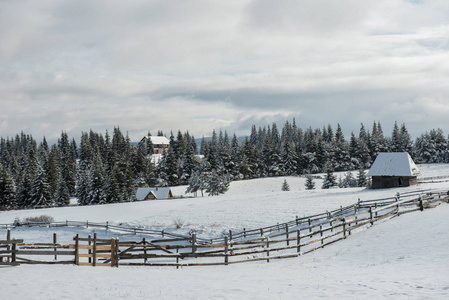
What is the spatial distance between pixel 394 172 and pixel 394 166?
1494 mm

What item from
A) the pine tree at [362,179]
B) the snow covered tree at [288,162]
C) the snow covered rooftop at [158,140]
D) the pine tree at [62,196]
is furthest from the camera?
the snow covered rooftop at [158,140]

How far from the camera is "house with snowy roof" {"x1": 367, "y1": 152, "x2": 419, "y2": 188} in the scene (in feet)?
198

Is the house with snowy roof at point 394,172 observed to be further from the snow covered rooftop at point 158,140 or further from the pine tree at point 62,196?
the snow covered rooftop at point 158,140

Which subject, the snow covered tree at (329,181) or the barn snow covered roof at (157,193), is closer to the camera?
the snow covered tree at (329,181)

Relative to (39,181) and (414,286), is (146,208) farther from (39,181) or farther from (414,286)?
(414,286)

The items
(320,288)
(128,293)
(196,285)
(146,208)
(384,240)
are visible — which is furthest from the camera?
(146,208)

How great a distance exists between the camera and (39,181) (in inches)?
3233

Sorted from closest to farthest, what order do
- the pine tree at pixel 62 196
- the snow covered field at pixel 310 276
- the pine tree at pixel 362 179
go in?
the snow covered field at pixel 310 276 < the pine tree at pixel 362 179 < the pine tree at pixel 62 196

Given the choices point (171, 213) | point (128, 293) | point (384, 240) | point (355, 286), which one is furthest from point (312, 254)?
point (171, 213)

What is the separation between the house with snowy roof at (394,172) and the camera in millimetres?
60250

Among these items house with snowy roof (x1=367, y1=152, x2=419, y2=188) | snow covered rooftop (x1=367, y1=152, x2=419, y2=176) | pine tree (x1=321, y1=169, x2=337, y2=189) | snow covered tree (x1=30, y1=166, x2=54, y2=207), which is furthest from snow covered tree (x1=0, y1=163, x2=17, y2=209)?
house with snowy roof (x1=367, y1=152, x2=419, y2=188)

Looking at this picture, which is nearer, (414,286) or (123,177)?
(414,286)

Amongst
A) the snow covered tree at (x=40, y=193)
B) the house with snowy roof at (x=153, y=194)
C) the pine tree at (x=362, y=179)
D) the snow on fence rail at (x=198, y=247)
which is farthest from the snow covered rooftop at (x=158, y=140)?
the snow on fence rail at (x=198, y=247)

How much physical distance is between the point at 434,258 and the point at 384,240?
474 cm
